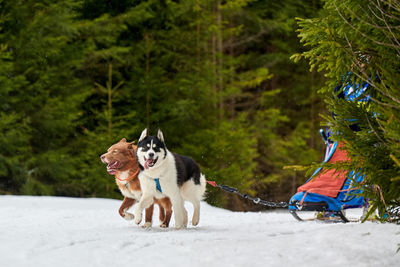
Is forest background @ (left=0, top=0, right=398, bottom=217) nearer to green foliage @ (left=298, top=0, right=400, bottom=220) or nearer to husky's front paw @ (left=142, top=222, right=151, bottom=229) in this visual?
husky's front paw @ (left=142, top=222, right=151, bottom=229)

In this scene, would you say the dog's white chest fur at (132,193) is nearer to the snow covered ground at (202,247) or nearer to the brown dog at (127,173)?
the brown dog at (127,173)

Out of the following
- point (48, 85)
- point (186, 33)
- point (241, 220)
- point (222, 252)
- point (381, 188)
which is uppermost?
point (186, 33)

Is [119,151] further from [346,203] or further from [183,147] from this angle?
[183,147]

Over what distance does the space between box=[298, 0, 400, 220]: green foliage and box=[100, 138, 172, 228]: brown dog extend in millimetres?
2397

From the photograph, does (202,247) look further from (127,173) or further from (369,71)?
(369,71)

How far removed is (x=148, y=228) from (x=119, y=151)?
0.95 meters

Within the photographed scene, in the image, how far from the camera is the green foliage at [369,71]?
370 cm

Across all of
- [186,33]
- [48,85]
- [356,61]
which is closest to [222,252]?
[356,61]

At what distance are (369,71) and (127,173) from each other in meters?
2.88

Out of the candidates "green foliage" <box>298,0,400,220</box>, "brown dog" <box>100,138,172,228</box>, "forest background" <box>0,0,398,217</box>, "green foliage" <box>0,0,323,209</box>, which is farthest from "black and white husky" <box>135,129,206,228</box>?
"green foliage" <box>0,0,323,209</box>

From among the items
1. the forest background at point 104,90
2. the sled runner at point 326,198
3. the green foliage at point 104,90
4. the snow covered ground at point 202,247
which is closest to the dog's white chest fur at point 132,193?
the snow covered ground at point 202,247

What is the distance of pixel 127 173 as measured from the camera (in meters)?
5.49

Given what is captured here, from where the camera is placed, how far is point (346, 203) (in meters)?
5.74

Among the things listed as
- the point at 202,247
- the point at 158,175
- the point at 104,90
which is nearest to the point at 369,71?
the point at 202,247
